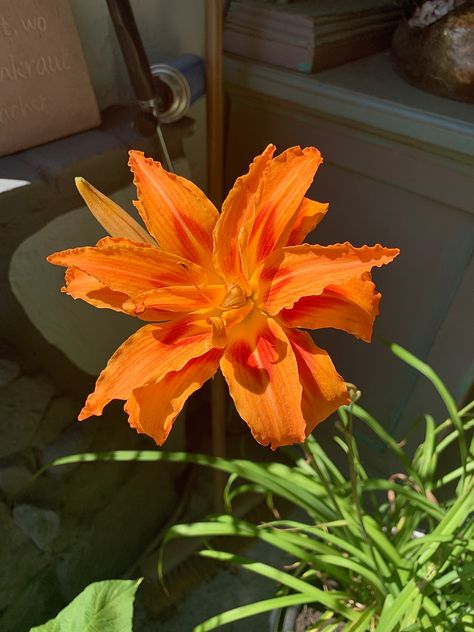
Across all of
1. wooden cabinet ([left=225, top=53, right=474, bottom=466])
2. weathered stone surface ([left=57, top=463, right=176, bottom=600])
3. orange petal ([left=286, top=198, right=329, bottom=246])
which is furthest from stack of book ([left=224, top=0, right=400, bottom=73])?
weathered stone surface ([left=57, top=463, right=176, bottom=600])

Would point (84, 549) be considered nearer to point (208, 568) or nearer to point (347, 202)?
point (208, 568)

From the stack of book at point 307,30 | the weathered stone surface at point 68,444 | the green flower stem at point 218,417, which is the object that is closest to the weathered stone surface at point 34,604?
the weathered stone surface at point 68,444

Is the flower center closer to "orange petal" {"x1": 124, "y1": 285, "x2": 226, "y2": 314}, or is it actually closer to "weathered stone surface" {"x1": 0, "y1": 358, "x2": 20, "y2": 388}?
"orange petal" {"x1": 124, "y1": 285, "x2": 226, "y2": 314}

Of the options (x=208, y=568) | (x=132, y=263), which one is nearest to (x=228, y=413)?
(x=208, y=568)

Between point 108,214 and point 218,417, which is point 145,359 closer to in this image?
point 108,214

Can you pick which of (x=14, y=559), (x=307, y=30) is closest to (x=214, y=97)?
(x=307, y=30)

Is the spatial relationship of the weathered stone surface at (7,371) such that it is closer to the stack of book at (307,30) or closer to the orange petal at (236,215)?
the orange petal at (236,215)

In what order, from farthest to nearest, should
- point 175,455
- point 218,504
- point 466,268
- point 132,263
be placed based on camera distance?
point 218,504 → point 466,268 → point 175,455 → point 132,263
